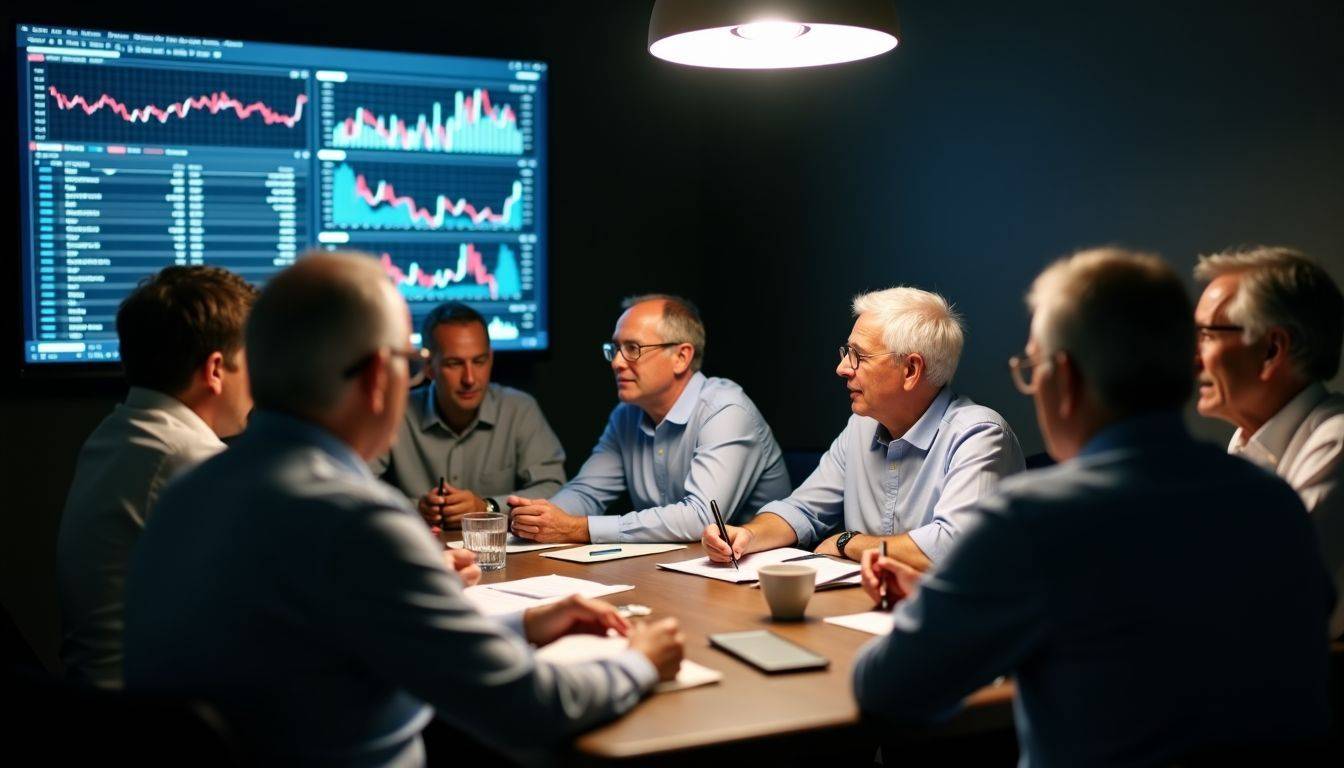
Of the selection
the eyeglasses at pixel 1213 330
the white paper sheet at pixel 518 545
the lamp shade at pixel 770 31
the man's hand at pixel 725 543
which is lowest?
the white paper sheet at pixel 518 545

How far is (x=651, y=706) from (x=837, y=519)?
1.66 m

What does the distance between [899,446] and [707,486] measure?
0.57 m

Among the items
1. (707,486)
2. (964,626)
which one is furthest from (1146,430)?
(707,486)

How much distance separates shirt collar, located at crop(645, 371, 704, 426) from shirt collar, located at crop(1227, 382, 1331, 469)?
1.73 meters

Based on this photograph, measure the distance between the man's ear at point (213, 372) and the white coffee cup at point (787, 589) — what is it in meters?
1.05

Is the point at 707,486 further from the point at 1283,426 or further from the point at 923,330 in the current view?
the point at 1283,426

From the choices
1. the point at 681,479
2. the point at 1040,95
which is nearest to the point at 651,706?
the point at 681,479

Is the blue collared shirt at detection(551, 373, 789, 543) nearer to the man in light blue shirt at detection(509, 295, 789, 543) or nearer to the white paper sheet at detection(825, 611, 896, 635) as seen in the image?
the man in light blue shirt at detection(509, 295, 789, 543)

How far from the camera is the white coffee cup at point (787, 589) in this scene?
2.20 metres

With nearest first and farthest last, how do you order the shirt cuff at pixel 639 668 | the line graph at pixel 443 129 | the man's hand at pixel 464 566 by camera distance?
the shirt cuff at pixel 639 668 < the man's hand at pixel 464 566 < the line graph at pixel 443 129

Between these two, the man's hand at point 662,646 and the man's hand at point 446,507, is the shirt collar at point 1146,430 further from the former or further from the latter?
the man's hand at point 446,507

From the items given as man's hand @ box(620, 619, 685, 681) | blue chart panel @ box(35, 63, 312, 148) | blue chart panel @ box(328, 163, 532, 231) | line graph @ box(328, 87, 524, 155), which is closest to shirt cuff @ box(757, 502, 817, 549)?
man's hand @ box(620, 619, 685, 681)

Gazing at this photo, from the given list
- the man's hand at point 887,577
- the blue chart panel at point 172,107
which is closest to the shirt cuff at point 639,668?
the man's hand at point 887,577

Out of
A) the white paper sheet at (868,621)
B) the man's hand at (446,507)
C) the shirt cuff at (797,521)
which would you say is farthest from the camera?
the man's hand at (446,507)
